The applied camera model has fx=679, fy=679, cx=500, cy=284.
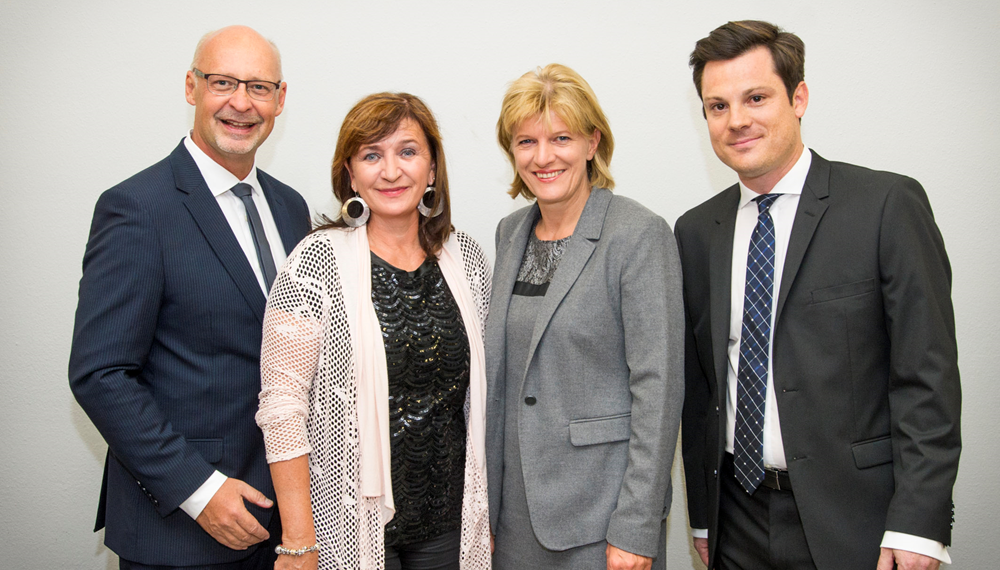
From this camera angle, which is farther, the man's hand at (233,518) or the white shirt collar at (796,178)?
the white shirt collar at (796,178)

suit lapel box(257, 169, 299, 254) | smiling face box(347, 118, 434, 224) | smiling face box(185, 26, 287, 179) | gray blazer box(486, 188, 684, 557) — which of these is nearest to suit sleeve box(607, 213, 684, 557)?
gray blazer box(486, 188, 684, 557)

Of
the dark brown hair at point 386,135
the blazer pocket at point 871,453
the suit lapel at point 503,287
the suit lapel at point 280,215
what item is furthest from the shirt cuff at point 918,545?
the suit lapel at point 280,215

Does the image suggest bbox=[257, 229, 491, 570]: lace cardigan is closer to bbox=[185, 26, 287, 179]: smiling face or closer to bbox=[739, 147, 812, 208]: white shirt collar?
bbox=[185, 26, 287, 179]: smiling face

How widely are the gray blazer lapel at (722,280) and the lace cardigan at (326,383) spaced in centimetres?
95

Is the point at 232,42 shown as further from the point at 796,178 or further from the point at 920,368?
the point at 920,368

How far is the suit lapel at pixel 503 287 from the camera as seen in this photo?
1.86m

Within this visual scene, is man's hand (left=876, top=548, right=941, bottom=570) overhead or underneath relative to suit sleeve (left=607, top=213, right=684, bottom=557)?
underneath

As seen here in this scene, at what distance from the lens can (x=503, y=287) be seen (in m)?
1.92

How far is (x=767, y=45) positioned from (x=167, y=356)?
5.72ft

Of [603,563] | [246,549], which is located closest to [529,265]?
[603,563]

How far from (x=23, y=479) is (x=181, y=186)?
5.99 ft

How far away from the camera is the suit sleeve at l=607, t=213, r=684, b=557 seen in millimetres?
1654

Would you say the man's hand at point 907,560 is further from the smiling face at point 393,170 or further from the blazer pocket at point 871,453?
the smiling face at point 393,170

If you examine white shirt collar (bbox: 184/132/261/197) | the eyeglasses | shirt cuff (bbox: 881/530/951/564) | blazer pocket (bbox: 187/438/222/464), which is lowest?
shirt cuff (bbox: 881/530/951/564)
